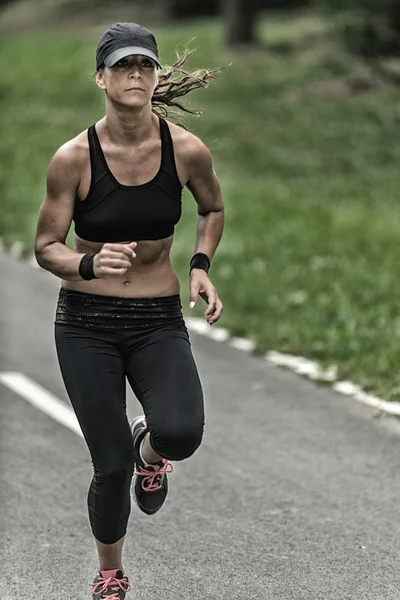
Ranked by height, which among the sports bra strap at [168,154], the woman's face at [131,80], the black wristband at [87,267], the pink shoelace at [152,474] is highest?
the woman's face at [131,80]

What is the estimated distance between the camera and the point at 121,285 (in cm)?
483

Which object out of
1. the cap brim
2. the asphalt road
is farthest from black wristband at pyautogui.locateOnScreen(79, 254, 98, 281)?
the asphalt road

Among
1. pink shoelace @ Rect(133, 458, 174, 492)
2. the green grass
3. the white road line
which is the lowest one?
the green grass

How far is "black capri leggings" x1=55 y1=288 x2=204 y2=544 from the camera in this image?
468 cm

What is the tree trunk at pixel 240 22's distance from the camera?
32.0 meters

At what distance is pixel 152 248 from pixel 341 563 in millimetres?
1685

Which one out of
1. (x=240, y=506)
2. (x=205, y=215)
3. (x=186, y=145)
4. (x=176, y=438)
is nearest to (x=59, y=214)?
(x=186, y=145)

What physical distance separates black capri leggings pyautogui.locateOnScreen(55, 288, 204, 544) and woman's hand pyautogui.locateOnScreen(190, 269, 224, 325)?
0.12 m

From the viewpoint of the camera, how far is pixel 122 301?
15.8 ft

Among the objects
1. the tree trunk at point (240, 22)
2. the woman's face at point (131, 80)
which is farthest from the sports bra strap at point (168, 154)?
the tree trunk at point (240, 22)

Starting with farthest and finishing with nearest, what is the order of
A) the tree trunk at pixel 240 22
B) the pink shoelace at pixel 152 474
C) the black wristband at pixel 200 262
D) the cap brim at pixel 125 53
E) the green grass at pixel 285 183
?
the tree trunk at pixel 240 22 → the green grass at pixel 285 183 → the pink shoelace at pixel 152 474 → the black wristband at pixel 200 262 → the cap brim at pixel 125 53

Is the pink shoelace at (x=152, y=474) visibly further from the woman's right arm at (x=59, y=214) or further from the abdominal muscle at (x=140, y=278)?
the woman's right arm at (x=59, y=214)

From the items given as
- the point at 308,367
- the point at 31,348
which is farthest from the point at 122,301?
the point at 31,348

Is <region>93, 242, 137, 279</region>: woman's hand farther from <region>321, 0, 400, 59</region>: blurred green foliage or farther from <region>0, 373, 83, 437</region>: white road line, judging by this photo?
A: <region>321, 0, 400, 59</region>: blurred green foliage
